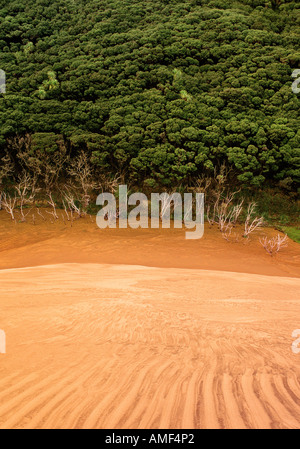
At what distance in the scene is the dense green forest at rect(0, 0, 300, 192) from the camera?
23.1 m

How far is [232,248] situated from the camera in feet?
51.8

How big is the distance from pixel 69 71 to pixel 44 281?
25057 mm

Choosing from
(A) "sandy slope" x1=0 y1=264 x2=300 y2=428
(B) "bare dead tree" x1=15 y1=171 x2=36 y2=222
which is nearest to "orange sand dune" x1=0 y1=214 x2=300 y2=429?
(A) "sandy slope" x1=0 y1=264 x2=300 y2=428

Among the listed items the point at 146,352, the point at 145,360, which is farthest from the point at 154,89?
the point at 145,360

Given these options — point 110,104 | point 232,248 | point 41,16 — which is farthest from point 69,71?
point 232,248

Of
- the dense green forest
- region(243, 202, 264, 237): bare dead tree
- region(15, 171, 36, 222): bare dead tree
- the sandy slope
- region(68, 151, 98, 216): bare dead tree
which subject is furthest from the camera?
the dense green forest

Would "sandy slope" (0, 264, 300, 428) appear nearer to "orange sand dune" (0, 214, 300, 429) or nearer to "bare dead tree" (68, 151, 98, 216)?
"orange sand dune" (0, 214, 300, 429)

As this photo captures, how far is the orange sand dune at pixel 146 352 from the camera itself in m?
2.48

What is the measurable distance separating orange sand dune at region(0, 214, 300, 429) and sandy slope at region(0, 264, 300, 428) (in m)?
0.01

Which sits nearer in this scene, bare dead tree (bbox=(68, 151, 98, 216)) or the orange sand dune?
the orange sand dune

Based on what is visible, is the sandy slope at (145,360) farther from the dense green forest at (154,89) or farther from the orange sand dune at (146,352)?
the dense green forest at (154,89)

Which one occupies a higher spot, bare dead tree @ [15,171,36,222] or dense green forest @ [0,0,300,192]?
dense green forest @ [0,0,300,192]

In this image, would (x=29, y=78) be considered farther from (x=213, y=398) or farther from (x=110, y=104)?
(x=213, y=398)

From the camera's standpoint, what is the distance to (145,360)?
11.3ft
